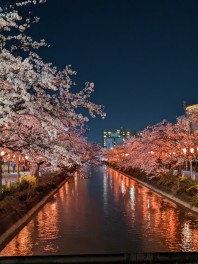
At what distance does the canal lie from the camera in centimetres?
1758

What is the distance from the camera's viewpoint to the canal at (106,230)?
57.7 ft

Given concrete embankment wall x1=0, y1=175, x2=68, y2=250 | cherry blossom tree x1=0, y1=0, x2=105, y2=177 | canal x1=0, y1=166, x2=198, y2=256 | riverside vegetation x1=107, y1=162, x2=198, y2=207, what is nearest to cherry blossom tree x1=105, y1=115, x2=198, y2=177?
riverside vegetation x1=107, y1=162, x2=198, y2=207

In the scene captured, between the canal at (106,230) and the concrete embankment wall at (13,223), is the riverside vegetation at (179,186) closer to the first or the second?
the canal at (106,230)

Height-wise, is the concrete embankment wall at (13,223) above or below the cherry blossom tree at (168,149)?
below

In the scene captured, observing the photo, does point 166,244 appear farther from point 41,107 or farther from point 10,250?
point 41,107

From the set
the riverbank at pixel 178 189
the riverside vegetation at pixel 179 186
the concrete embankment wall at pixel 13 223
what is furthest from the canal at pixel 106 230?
the riverside vegetation at pixel 179 186

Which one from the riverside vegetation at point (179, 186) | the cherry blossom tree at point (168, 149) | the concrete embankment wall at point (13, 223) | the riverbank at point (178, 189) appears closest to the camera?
the concrete embankment wall at point (13, 223)

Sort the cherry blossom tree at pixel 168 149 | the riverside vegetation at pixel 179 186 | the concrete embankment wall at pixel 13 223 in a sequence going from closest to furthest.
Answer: the concrete embankment wall at pixel 13 223 < the riverside vegetation at pixel 179 186 < the cherry blossom tree at pixel 168 149

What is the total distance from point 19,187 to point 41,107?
18722 mm

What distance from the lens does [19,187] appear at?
3222 centimetres

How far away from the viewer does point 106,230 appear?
2169 centimetres

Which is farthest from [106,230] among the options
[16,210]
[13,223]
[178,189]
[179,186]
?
[179,186]

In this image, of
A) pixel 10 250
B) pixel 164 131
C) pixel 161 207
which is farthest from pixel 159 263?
pixel 164 131

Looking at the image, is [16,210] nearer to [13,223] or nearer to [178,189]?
[13,223]
